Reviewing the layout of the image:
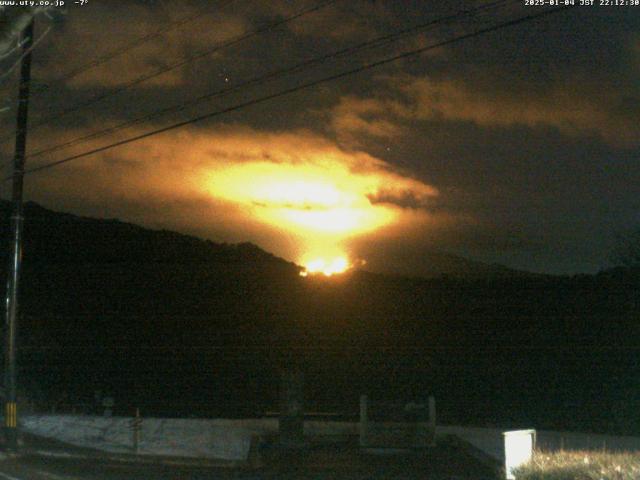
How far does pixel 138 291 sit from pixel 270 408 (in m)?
15.5

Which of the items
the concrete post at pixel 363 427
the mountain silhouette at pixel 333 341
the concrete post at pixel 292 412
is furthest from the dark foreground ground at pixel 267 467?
→ the mountain silhouette at pixel 333 341

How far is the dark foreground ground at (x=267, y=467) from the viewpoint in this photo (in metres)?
16.0

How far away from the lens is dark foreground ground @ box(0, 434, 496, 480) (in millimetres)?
16031

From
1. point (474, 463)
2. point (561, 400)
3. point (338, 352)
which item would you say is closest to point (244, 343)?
point (338, 352)

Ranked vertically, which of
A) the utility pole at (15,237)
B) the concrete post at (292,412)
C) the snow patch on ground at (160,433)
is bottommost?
the snow patch on ground at (160,433)

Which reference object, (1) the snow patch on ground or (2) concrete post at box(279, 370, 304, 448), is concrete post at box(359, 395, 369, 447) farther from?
(1) the snow patch on ground

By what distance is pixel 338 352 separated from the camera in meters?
39.6

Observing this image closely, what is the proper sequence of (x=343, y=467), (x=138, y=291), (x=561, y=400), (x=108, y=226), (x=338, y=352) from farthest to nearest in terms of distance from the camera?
(x=108, y=226) < (x=138, y=291) < (x=338, y=352) < (x=561, y=400) < (x=343, y=467)

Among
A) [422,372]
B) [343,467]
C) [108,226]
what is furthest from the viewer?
[108,226]

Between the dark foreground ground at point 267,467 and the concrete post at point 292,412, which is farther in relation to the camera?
the concrete post at point 292,412

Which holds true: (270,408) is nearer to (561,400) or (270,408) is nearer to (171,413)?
(171,413)

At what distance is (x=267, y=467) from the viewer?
65.0 ft

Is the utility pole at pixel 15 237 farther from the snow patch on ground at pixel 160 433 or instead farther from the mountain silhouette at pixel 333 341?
the mountain silhouette at pixel 333 341

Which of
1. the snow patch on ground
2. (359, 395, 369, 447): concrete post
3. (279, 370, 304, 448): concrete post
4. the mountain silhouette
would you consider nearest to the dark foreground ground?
(359, 395, 369, 447): concrete post
